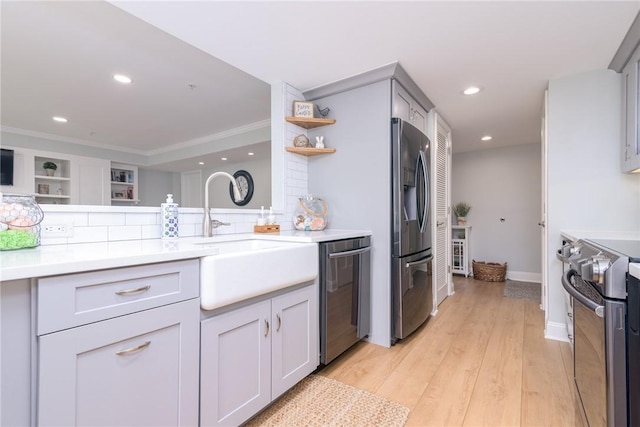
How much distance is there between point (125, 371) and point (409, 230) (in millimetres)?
1988

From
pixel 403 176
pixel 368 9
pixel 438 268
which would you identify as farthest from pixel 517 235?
pixel 368 9

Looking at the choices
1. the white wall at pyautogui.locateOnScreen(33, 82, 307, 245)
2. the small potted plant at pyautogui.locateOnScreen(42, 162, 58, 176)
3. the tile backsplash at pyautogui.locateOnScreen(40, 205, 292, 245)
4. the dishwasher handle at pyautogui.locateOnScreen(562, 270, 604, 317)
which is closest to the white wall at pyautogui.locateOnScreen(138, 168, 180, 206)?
the small potted plant at pyautogui.locateOnScreen(42, 162, 58, 176)

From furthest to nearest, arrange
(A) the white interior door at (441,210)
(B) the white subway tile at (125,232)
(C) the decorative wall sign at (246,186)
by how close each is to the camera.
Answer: (C) the decorative wall sign at (246,186)
(A) the white interior door at (441,210)
(B) the white subway tile at (125,232)

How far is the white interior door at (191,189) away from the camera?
6849 millimetres

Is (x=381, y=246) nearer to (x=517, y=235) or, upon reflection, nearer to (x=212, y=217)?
(x=212, y=217)

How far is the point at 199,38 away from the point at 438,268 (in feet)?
10.2

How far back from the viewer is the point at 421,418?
149 cm

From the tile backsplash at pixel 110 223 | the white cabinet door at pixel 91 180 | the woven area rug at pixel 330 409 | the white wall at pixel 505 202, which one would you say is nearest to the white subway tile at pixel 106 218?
the tile backsplash at pixel 110 223

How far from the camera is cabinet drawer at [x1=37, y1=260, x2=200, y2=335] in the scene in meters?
0.80

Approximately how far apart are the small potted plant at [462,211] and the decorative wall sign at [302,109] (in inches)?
143

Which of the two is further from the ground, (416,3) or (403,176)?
(416,3)

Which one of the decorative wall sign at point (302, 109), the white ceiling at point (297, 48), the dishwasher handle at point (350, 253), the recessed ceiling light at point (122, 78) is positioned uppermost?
the recessed ceiling light at point (122, 78)

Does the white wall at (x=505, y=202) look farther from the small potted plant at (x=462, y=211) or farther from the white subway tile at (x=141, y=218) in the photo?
the white subway tile at (x=141, y=218)

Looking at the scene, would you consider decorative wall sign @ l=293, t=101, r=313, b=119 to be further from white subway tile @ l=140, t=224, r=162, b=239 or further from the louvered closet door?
the louvered closet door
